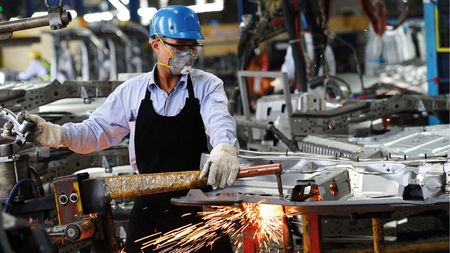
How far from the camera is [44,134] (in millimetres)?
4406

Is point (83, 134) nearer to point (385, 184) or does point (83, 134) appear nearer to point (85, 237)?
point (85, 237)

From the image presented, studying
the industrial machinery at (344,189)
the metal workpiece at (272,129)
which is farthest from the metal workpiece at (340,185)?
the metal workpiece at (272,129)

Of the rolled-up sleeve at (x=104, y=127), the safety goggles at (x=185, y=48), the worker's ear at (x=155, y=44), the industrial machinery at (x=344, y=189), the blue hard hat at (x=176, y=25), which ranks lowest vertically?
the industrial machinery at (x=344, y=189)

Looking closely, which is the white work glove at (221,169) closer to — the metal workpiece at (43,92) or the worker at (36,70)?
the metal workpiece at (43,92)

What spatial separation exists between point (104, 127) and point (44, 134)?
426 mm

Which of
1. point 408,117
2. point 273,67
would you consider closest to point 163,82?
point 408,117

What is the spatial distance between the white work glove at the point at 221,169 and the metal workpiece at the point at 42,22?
1095 millimetres

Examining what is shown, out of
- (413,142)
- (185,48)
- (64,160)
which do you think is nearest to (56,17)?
(185,48)

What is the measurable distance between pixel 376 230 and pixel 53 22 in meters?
1.98

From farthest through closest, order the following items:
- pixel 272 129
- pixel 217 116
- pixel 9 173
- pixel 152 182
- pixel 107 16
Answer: pixel 107 16, pixel 272 129, pixel 9 173, pixel 217 116, pixel 152 182

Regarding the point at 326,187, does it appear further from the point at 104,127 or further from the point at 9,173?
the point at 9,173

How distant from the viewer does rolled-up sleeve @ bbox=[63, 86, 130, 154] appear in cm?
466

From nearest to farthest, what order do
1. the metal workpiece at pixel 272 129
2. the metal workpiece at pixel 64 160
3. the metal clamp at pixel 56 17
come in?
the metal clamp at pixel 56 17, the metal workpiece at pixel 64 160, the metal workpiece at pixel 272 129

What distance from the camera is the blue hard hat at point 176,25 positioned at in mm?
4707
